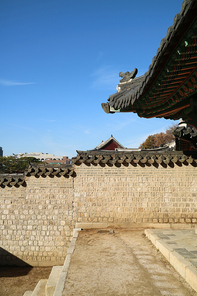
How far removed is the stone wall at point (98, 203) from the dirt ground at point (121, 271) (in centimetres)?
164

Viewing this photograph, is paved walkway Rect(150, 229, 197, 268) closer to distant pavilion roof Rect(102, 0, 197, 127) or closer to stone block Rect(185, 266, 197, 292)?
stone block Rect(185, 266, 197, 292)

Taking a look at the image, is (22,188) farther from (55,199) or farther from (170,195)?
(170,195)

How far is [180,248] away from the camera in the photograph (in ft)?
17.2

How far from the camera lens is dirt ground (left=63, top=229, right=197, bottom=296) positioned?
3869mm

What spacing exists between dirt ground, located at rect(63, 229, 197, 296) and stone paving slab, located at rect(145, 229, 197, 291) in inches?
5.7

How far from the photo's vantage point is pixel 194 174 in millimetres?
8406

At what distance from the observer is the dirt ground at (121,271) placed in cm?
387

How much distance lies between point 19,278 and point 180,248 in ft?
19.3

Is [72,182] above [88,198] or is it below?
above

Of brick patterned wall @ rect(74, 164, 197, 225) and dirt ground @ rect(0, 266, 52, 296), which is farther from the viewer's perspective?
brick patterned wall @ rect(74, 164, 197, 225)

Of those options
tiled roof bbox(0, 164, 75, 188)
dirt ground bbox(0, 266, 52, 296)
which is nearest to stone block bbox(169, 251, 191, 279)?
tiled roof bbox(0, 164, 75, 188)

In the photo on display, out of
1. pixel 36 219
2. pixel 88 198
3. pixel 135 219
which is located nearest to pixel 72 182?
pixel 88 198

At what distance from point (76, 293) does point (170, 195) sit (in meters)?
5.60

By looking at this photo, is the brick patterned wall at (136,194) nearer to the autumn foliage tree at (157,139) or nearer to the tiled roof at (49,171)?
the tiled roof at (49,171)
